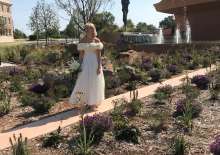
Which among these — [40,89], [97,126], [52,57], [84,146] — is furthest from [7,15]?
[84,146]

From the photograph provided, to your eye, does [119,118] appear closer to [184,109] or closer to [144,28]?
[184,109]

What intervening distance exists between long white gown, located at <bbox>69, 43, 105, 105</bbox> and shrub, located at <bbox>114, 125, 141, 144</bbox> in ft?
6.53

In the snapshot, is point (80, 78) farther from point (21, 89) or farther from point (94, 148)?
point (21, 89)

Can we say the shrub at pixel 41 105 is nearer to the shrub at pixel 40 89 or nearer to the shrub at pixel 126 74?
the shrub at pixel 40 89

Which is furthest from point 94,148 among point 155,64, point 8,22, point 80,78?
point 8,22

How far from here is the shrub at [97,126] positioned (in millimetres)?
7395

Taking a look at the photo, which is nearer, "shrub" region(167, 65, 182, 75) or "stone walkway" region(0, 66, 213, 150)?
"stone walkway" region(0, 66, 213, 150)

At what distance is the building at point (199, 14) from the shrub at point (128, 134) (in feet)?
77.4

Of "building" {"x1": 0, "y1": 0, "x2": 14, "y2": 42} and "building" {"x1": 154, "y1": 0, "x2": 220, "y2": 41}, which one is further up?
"building" {"x1": 0, "y1": 0, "x2": 14, "y2": 42}

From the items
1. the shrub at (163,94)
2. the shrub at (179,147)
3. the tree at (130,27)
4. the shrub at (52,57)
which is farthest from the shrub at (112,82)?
the tree at (130,27)

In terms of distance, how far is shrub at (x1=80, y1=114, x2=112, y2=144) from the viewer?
7.39 metres

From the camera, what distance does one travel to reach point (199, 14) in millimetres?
32312

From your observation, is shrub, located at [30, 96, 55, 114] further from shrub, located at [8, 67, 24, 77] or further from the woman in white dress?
shrub, located at [8, 67, 24, 77]

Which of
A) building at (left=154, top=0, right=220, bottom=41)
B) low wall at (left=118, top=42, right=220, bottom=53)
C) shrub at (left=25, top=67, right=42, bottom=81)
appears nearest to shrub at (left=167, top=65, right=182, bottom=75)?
shrub at (left=25, top=67, right=42, bottom=81)
